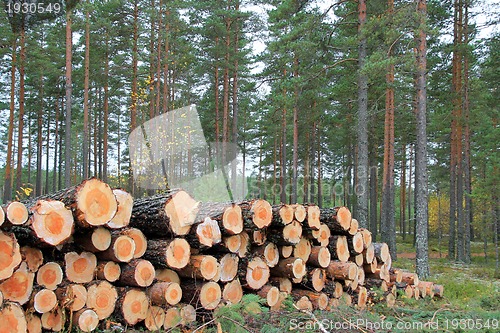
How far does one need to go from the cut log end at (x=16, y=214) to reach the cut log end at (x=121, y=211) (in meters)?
0.83

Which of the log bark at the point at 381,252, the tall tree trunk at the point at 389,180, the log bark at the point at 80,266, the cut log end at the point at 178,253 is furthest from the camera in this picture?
the tall tree trunk at the point at 389,180

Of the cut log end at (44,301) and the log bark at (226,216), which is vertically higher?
the log bark at (226,216)

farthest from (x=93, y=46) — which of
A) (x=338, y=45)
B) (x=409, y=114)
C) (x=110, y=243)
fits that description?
(x=110, y=243)

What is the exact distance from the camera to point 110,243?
437 cm

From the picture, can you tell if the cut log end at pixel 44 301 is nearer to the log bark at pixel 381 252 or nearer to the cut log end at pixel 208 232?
the cut log end at pixel 208 232

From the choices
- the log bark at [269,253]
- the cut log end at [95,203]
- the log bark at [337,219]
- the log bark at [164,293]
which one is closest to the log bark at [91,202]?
the cut log end at [95,203]

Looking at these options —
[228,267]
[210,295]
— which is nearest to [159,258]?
[210,295]

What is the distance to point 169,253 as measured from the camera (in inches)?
184

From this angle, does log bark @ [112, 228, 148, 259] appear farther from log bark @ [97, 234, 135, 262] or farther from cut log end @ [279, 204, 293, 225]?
cut log end @ [279, 204, 293, 225]

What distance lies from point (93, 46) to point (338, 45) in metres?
12.6

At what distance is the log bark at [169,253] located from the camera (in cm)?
467

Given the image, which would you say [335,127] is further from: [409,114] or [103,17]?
[103,17]

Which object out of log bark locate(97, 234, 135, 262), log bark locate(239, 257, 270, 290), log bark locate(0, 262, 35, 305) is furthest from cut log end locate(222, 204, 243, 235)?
log bark locate(0, 262, 35, 305)

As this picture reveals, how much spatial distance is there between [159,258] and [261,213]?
1525 millimetres
